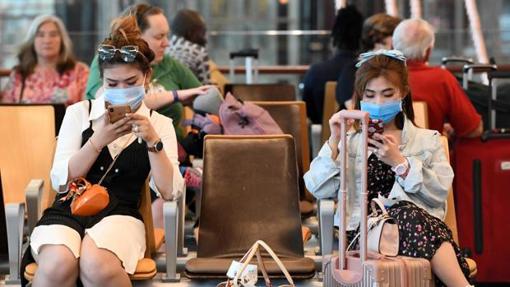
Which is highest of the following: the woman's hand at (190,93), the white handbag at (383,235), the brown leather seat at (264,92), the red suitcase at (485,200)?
the woman's hand at (190,93)

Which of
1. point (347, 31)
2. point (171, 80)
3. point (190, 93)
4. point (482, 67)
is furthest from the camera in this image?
point (347, 31)

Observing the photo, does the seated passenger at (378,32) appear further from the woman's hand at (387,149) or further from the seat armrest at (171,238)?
the seat armrest at (171,238)

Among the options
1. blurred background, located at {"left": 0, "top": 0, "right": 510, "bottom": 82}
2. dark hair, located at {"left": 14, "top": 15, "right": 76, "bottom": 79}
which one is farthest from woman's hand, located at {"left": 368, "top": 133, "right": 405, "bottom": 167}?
blurred background, located at {"left": 0, "top": 0, "right": 510, "bottom": 82}

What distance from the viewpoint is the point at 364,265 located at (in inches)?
167

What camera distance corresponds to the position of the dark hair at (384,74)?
4703 millimetres

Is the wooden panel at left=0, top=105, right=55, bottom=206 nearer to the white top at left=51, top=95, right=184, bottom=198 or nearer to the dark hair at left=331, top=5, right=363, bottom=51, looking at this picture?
the white top at left=51, top=95, right=184, bottom=198

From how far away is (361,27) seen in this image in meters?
7.40

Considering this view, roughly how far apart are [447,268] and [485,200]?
1.52 meters

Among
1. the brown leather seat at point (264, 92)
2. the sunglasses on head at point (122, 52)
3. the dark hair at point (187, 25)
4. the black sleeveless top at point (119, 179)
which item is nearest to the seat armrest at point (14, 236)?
the black sleeveless top at point (119, 179)

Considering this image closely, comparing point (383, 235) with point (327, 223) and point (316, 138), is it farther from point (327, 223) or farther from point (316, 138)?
point (316, 138)

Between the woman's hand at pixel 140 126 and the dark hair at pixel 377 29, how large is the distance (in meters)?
2.71

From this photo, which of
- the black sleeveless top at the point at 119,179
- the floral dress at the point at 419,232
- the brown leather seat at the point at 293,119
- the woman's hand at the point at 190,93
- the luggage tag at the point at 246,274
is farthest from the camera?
the brown leather seat at the point at 293,119

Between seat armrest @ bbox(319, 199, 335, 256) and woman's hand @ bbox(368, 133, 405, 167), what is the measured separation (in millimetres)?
319

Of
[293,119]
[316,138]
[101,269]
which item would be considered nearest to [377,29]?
[316,138]
